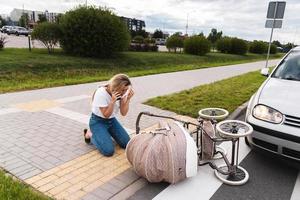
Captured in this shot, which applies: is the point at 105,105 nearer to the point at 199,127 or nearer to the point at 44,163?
the point at 44,163

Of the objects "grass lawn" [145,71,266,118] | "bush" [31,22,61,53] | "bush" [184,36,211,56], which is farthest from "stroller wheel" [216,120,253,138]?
"bush" [184,36,211,56]

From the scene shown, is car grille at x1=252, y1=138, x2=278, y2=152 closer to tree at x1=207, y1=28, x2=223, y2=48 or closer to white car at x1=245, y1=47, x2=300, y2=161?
white car at x1=245, y1=47, x2=300, y2=161

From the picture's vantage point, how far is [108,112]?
411 centimetres

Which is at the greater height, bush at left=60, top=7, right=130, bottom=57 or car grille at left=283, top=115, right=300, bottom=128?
bush at left=60, top=7, right=130, bottom=57

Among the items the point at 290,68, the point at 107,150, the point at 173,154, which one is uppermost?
the point at 290,68

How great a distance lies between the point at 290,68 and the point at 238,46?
3286 centimetres

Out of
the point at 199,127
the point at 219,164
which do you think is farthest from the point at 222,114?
the point at 219,164

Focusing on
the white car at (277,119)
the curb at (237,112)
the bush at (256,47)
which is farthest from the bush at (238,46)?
the white car at (277,119)

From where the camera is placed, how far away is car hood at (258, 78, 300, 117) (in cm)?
349

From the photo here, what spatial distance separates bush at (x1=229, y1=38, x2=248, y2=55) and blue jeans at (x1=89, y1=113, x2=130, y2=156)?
34241 mm

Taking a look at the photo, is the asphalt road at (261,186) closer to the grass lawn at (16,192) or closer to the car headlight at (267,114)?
the car headlight at (267,114)

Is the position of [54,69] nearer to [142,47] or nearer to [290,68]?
[290,68]

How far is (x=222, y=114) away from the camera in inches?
155

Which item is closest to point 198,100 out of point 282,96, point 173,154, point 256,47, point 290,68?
point 290,68
